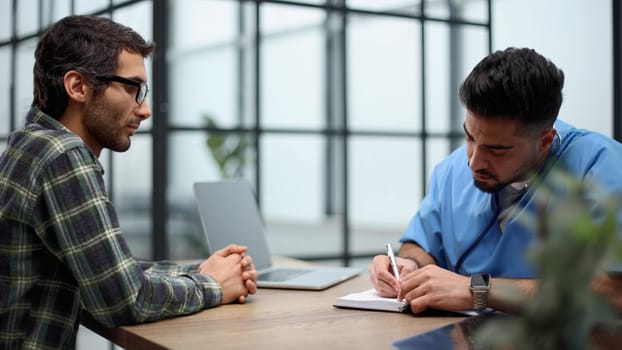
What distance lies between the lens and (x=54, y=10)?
121 inches

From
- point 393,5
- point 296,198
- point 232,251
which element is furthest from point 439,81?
point 232,251

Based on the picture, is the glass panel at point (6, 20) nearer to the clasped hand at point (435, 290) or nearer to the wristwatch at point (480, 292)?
the clasped hand at point (435, 290)

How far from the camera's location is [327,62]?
5.14 meters

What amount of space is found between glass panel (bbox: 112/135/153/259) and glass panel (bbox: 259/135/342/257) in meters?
0.79

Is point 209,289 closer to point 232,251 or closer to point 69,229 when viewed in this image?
point 232,251

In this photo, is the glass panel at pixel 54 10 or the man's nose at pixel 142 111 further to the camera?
the glass panel at pixel 54 10

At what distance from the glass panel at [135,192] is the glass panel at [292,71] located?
1.12m

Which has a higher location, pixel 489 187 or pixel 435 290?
pixel 489 187

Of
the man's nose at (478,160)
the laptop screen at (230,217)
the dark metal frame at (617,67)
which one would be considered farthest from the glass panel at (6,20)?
the dark metal frame at (617,67)

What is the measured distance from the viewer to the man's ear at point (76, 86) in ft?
4.65

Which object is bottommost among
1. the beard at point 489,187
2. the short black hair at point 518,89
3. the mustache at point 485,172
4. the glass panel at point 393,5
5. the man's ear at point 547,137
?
the beard at point 489,187

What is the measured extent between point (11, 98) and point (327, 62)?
256cm

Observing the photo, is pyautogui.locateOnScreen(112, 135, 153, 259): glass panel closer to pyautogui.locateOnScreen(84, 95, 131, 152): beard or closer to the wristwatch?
pyautogui.locateOnScreen(84, 95, 131, 152): beard

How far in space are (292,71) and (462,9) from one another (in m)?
1.12
